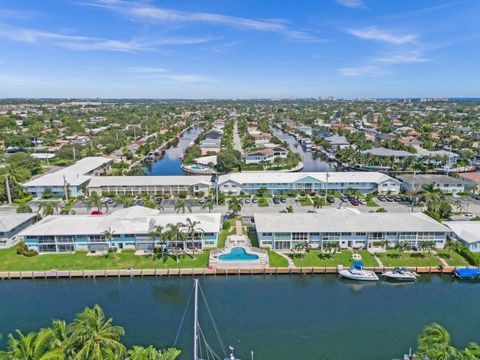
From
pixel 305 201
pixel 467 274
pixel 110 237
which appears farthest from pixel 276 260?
pixel 305 201

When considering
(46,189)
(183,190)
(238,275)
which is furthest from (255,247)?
(46,189)

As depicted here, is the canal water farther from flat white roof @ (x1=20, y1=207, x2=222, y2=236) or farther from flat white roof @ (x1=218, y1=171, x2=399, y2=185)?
flat white roof @ (x1=218, y1=171, x2=399, y2=185)

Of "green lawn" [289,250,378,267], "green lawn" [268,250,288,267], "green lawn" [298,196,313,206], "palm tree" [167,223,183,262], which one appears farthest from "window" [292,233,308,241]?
Answer: "green lawn" [298,196,313,206]

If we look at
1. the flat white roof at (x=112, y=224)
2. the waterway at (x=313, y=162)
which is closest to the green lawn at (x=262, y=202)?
the flat white roof at (x=112, y=224)

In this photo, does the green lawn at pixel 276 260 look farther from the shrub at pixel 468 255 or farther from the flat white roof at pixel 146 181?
the flat white roof at pixel 146 181

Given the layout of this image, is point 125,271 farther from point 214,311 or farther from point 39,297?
point 214,311
